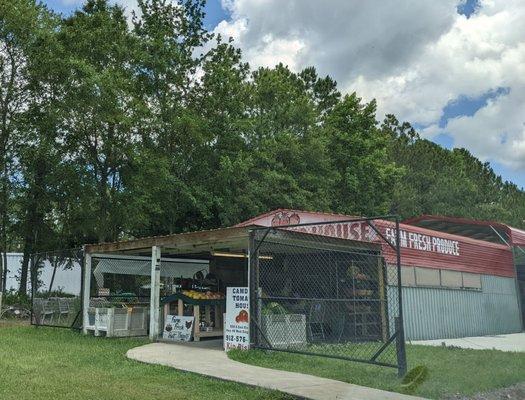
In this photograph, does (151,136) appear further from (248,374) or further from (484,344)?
(248,374)

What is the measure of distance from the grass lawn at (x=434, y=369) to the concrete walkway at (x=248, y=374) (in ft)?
1.28

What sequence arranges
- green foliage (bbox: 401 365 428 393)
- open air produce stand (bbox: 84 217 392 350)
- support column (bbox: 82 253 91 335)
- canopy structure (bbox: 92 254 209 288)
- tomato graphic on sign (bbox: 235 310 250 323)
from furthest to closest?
canopy structure (bbox: 92 254 209 288), support column (bbox: 82 253 91 335), open air produce stand (bbox: 84 217 392 350), tomato graphic on sign (bbox: 235 310 250 323), green foliage (bbox: 401 365 428 393)

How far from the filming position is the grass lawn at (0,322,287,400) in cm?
725

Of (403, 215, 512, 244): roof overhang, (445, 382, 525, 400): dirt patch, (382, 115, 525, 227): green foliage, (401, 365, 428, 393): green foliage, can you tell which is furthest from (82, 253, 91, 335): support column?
Answer: (382, 115, 525, 227): green foliage

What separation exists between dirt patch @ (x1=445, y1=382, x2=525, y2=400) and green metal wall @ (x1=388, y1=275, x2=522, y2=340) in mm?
7796

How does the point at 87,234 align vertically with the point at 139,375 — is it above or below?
above

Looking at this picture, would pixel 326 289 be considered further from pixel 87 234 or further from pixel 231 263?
pixel 87 234

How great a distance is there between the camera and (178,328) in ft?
45.3

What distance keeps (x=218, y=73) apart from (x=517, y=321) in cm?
1756

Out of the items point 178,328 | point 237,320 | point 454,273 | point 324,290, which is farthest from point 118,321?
point 454,273

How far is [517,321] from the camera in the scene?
22.9m

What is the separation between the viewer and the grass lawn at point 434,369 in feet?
26.3

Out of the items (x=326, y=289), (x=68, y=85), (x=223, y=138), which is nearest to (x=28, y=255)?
(x=68, y=85)

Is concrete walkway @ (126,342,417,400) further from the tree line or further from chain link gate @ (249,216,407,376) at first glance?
the tree line
